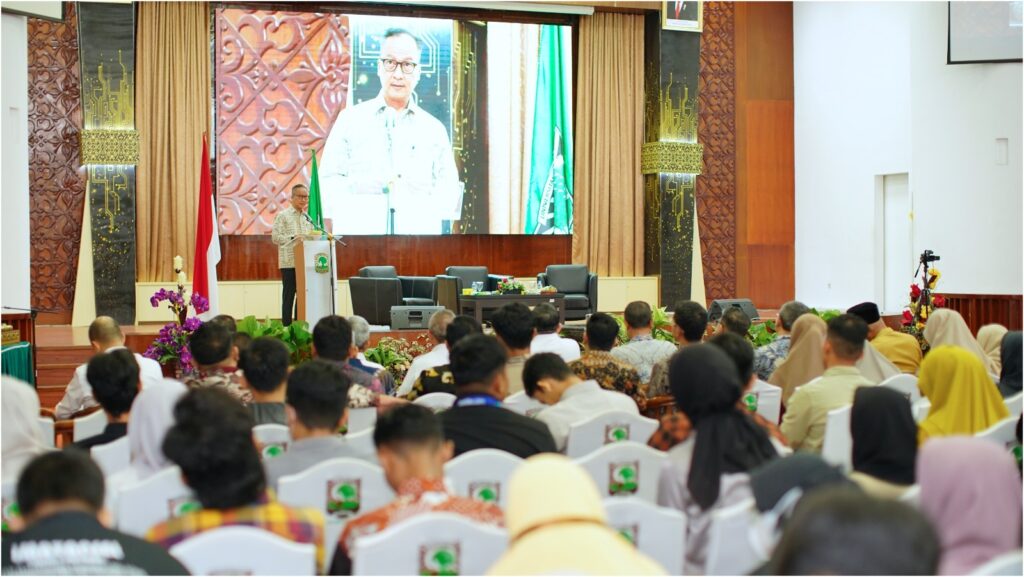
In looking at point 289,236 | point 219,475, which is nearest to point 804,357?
point 219,475

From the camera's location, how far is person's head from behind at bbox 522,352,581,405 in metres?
3.95

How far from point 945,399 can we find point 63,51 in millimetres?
10514

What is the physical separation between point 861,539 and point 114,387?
2754mm

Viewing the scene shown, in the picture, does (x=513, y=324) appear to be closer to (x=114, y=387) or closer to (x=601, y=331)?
(x=601, y=331)

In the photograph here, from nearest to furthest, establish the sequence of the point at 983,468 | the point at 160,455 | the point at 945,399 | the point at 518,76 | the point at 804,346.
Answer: the point at 983,468
the point at 160,455
the point at 945,399
the point at 804,346
the point at 518,76

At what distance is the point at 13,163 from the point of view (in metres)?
8.73

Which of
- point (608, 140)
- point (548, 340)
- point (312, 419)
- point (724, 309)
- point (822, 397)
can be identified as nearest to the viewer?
point (312, 419)

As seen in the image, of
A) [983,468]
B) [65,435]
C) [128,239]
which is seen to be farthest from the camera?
[128,239]

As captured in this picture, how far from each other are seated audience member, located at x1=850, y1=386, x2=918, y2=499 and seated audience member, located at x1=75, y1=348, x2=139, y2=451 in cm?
225

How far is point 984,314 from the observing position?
9.59m

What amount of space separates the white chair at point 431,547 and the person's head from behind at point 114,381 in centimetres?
155

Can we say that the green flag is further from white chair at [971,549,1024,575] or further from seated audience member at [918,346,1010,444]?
white chair at [971,549,1024,575]

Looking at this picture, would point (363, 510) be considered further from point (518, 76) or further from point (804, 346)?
point (518, 76)

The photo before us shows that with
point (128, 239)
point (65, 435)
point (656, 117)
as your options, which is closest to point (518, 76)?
point (656, 117)
